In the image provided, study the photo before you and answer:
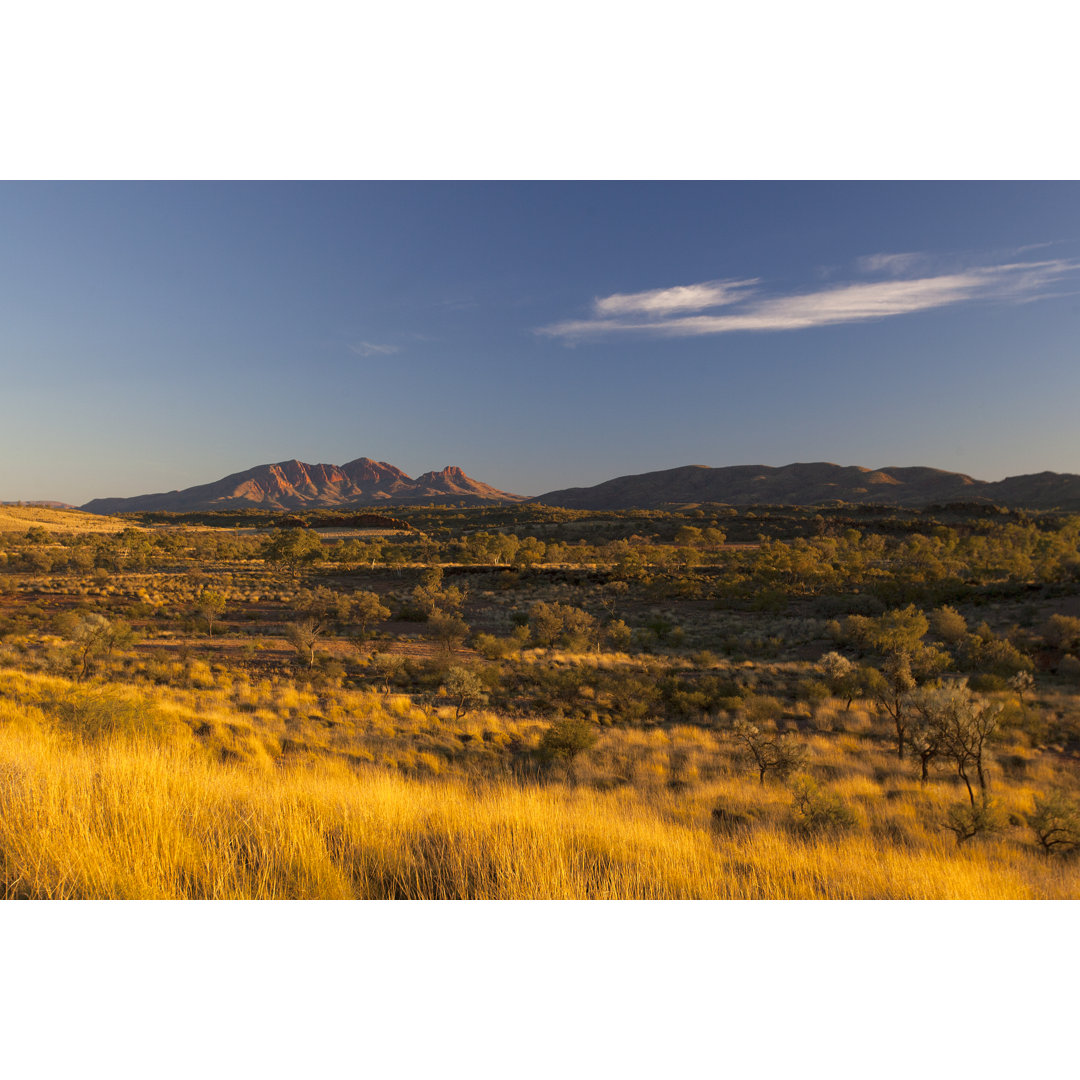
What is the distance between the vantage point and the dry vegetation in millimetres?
3312

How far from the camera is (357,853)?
3383 millimetres

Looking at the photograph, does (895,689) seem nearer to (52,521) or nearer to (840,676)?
(840,676)

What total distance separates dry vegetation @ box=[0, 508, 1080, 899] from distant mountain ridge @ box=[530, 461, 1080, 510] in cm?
6900

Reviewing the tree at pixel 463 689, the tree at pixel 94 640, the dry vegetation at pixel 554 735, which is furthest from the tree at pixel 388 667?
the tree at pixel 94 640

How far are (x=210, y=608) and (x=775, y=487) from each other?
15117 cm

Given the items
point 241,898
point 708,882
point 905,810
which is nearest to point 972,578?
point 905,810

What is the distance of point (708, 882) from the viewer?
334 cm

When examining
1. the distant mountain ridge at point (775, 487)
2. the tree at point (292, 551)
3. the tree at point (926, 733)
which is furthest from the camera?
the distant mountain ridge at point (775, 487)

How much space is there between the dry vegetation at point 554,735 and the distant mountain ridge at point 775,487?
69004mm

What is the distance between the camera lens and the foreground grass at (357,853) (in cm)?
293

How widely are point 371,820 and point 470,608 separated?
1092 inches

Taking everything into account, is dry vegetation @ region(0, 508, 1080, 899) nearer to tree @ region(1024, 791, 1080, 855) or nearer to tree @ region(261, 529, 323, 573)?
tree @ region(1024, 791, 1080, 855)

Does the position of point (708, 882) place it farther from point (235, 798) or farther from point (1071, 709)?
point (1071, 709)

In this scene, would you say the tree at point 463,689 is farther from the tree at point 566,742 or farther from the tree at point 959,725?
the tree at point 959,725
